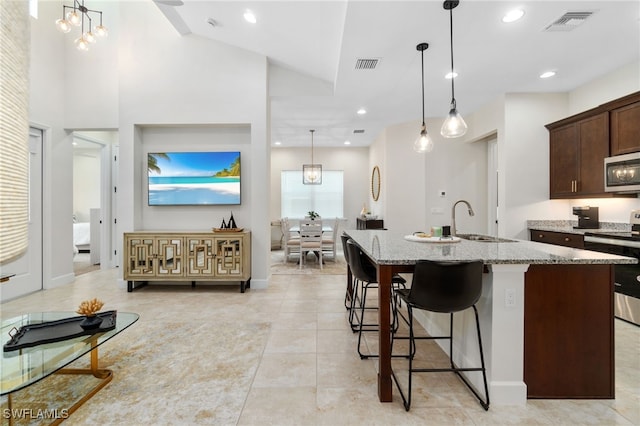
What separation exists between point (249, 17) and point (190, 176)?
2272 millimetres

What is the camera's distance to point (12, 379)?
154 centimetres

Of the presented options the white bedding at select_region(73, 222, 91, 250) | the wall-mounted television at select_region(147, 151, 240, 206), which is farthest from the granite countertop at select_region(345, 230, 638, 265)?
the white bedding at select_region(73, 222, 91, 250)

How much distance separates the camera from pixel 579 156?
3.91 meters

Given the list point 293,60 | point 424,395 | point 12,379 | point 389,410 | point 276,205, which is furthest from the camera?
point 276,205

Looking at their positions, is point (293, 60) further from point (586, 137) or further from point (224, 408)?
point (224, 408)

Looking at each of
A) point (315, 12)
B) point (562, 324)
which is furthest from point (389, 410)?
point (315, 12)

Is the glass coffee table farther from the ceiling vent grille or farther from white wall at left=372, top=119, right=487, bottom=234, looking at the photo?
white wall at left=372, top=119, right=487, bottom=234

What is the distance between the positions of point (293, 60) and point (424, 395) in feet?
13.9

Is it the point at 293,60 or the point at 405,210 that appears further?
the point at 405,210

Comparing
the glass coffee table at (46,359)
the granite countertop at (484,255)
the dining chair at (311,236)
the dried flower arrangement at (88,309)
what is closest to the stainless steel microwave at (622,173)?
the granite countertop at (484,255)

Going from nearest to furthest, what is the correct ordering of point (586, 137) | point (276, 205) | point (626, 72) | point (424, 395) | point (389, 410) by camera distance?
point (389, 410) < point (424, 395) < point (626, 72) < point (586, 137) < point (276, 205)

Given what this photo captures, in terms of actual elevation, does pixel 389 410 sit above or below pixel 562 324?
below

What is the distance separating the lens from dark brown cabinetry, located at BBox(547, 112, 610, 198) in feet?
11.9

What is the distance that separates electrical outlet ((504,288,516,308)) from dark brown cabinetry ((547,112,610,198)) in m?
2.80
